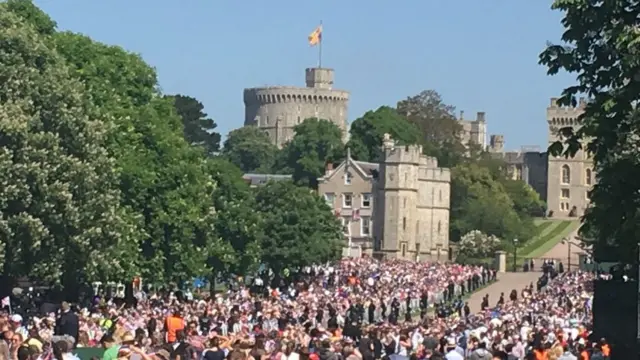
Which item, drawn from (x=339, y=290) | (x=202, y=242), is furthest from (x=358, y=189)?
(x=202, y=242)

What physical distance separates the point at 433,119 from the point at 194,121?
104 feet

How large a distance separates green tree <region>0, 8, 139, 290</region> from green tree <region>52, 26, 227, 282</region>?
24.3ft

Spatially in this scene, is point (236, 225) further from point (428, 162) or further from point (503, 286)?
point (428, 162)

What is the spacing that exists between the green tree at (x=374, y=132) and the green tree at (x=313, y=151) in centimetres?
147

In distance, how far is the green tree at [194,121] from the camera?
150 metres

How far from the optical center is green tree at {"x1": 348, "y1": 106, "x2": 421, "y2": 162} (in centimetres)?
14875

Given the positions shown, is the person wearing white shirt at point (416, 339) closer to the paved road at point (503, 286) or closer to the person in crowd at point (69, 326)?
the person in crowd at point (69, 326)

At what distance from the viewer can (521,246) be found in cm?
14162

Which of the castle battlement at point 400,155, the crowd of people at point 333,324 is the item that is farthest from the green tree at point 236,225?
the castle battlement at point 400,155

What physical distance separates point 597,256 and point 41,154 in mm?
16211

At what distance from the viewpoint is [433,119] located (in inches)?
7018

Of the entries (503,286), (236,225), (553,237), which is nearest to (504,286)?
(503,286)

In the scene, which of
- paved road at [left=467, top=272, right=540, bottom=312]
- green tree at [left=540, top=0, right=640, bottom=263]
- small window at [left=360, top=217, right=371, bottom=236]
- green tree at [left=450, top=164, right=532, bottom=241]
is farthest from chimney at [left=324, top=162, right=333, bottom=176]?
green tree at [left=540, top=0, right=640, bottom=263]

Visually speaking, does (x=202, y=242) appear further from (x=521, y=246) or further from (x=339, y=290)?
(x=521, y=246)
